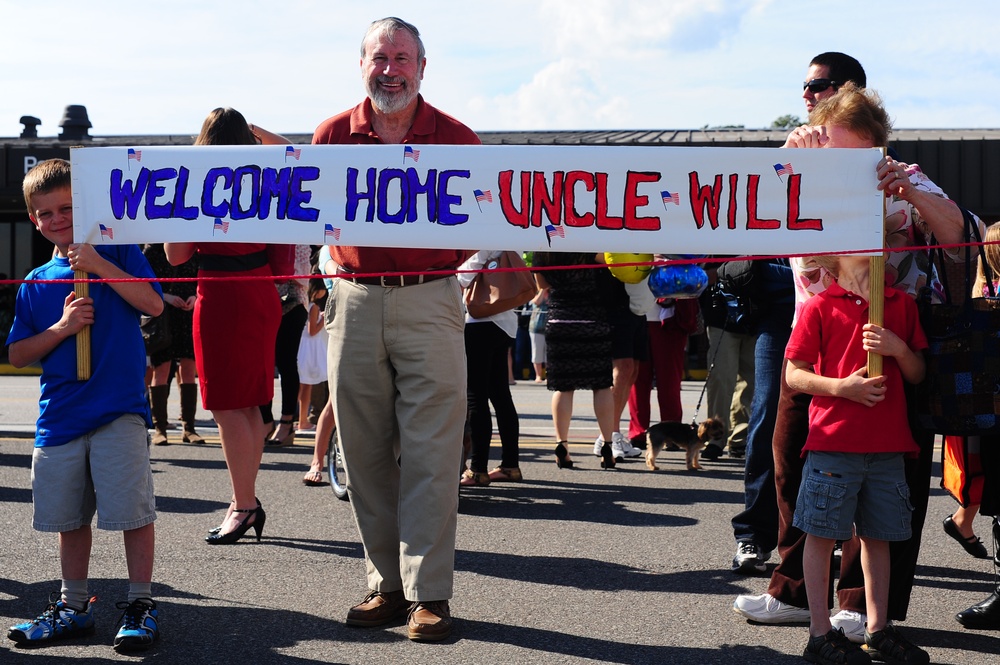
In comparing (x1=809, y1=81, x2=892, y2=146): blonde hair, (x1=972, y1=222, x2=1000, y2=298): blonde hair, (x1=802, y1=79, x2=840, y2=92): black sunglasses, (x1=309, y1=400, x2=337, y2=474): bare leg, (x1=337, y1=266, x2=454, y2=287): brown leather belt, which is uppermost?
(x1=802, y1=79, x2=840, y2=92): black sunglasses

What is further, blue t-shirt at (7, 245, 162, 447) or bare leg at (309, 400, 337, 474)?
bare leg at (309, 400, 337, 474)

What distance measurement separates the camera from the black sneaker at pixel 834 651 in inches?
150

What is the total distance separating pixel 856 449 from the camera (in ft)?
12.7

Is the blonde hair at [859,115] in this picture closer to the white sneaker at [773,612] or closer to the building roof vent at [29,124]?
the white sneaker at [773,612]

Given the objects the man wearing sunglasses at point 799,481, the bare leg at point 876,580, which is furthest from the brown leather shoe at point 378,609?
the bare leg at point 876,580

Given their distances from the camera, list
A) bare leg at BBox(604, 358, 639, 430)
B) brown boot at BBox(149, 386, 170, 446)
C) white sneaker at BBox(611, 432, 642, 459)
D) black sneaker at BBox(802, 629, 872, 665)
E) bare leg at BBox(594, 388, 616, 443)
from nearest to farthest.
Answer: black sneaker at BBox(802, 629, 872, 665)
bare leg at BBox(594, 388, 616, 443)
white sneaker at BBox(611, 432, 642, 459)
bare leg at BBox(604, 358, 639, 430)
brown boot at BBox(149, 386, 170, 446)

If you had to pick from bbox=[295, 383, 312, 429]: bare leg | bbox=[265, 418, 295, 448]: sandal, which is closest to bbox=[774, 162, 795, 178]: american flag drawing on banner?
bbox=[265, 418, 295, 448]: sandal

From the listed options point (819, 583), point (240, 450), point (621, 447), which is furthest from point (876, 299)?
point (621, 447)

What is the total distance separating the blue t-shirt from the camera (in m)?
4.13

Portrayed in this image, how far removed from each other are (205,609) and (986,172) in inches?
741

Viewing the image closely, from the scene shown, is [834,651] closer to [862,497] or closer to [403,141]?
[862,497]

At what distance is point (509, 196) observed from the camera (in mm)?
4285

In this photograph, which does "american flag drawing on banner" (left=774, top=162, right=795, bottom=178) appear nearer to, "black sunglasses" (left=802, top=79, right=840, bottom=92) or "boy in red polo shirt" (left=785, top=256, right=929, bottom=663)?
"boy in red polo shirt" (left=785, top=256, right=929, bottom=663)

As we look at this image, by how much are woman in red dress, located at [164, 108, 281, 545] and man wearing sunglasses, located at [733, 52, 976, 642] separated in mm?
2405
